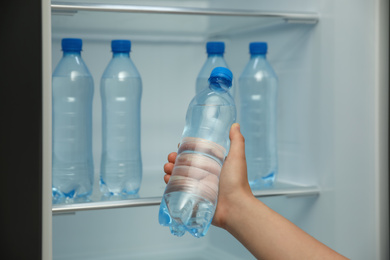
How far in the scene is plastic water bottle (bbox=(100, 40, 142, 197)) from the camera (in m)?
1.32

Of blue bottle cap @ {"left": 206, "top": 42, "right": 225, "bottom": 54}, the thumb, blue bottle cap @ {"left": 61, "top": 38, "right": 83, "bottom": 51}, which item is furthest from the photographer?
blue bottle cap @ {"left": 206, "top": 42, "right": 225, "bottom": 54}

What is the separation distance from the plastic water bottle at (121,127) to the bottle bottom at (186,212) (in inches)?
14.6

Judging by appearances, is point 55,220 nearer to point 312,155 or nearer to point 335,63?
point 312,155

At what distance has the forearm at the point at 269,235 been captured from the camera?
895 mm

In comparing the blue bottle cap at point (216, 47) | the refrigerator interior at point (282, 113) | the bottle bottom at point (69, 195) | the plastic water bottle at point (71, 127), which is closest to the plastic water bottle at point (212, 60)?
the blue bottle cap at point (216, 47)

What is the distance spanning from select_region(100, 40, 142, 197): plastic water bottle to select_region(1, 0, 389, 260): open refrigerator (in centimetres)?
6

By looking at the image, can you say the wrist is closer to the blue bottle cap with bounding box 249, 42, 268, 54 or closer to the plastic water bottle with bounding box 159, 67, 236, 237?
the plastic water bottle with bounding box 159, 67, 236, 237

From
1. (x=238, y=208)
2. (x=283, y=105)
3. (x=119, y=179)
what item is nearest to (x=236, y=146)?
(x=238, y=208)

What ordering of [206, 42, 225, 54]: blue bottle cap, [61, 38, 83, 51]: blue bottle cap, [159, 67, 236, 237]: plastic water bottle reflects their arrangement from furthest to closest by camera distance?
[206, 42, 225, 54]: blue bottle cap, [61, 38, 83, 51]: blue bottle cap, [159, 67, 236, 237]: plastic water bottle

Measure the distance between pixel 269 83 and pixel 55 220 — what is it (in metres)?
0.77

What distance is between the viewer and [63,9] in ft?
3.65

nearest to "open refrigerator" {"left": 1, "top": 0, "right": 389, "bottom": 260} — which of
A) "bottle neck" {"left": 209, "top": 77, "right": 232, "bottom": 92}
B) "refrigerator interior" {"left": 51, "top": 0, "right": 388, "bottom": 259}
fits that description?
"refrigerator interior" {"left": 51, "top": 0, "right": 388, "bottom": 259}

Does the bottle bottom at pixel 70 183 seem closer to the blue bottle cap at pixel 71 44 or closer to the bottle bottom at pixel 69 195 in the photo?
the bottle bottom at pixel 69 195

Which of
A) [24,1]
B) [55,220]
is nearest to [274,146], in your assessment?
[55,220]
